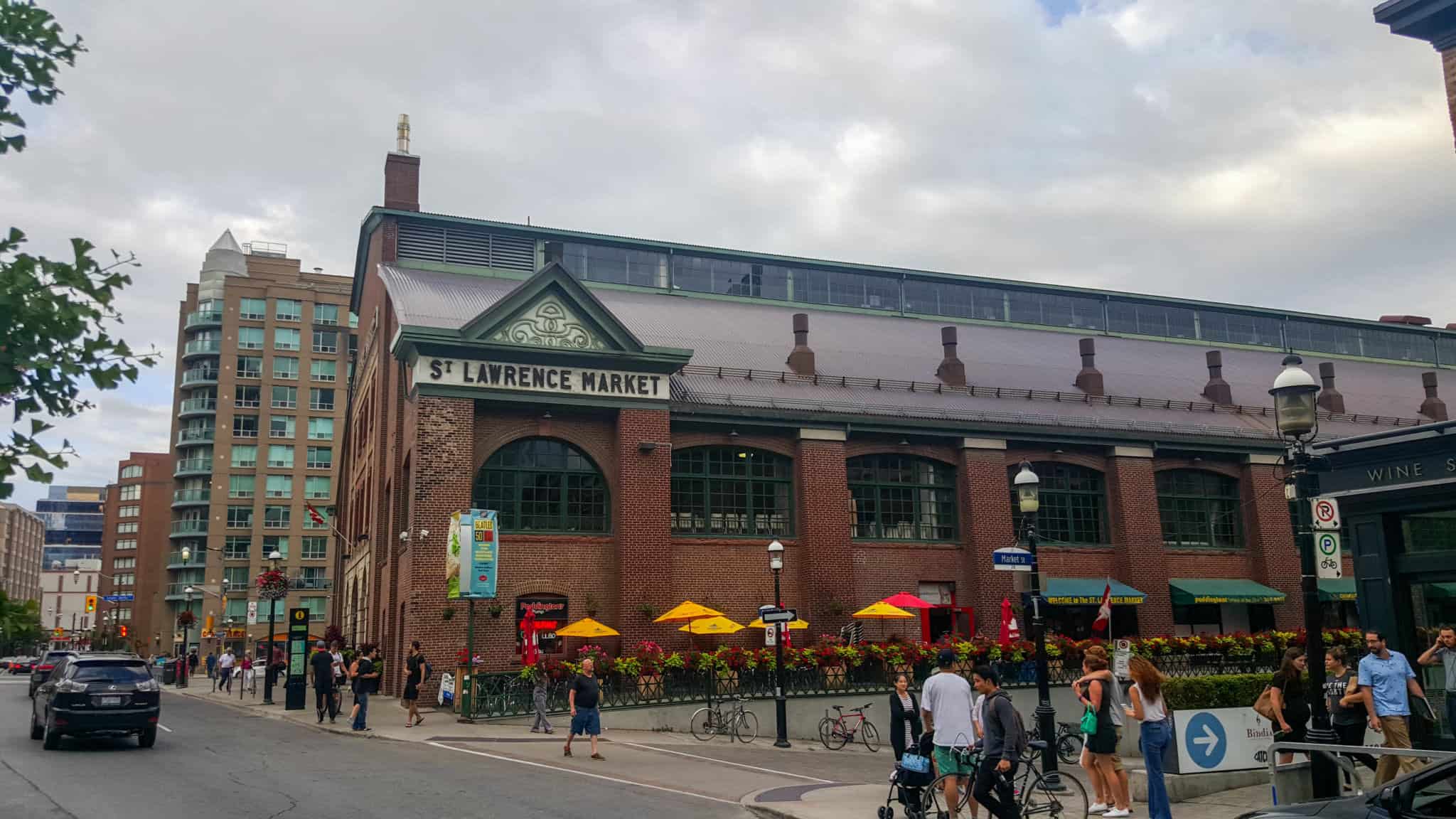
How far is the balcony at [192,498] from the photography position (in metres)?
99.0

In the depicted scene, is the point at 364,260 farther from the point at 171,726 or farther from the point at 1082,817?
the point at 1082,817

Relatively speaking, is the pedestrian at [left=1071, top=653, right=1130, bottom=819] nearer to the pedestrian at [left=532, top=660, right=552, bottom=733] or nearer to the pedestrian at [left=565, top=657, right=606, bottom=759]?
the pedestrian at [left=565, top=657, right=606, bottom=759]

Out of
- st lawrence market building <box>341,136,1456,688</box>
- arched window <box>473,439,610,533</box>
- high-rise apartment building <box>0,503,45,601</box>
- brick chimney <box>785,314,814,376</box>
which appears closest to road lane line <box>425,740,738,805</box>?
st lawrence market building <box>341,136,1456,688</box>

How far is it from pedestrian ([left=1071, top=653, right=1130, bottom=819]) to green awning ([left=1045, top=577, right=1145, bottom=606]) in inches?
879

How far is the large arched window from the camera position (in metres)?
39.4

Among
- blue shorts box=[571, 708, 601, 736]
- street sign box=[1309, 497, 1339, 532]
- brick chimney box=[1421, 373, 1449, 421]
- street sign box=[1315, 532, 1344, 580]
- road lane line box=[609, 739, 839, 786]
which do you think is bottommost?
road lane line box=[609, 739, 839, 786]

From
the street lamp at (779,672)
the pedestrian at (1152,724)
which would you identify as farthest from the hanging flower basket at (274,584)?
the pedestrian at (1152,724)

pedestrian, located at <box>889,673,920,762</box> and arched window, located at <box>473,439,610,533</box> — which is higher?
arched window, located at <box>473,439,610,533</box>

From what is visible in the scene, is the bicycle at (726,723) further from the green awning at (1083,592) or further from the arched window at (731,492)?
the green awning at (1083,592)

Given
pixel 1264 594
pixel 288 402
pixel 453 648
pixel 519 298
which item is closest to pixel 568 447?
pixel 519 298

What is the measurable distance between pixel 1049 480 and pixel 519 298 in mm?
18613

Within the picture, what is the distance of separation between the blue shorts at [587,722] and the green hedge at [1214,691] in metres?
9.29

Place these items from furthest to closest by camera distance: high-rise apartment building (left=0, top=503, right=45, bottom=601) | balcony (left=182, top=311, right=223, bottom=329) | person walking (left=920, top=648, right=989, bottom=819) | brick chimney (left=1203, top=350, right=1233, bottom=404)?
high-rise apartment building (left=0, top=503, right=45, bottom=601), balcony (left=182, top=311, right=223, bottom=329), brick chimney (left=1203, top=350, right=1233, bottom=404), person walking (left=920, top=648, right=989, bottom=819)

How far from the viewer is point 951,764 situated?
1255 cm
